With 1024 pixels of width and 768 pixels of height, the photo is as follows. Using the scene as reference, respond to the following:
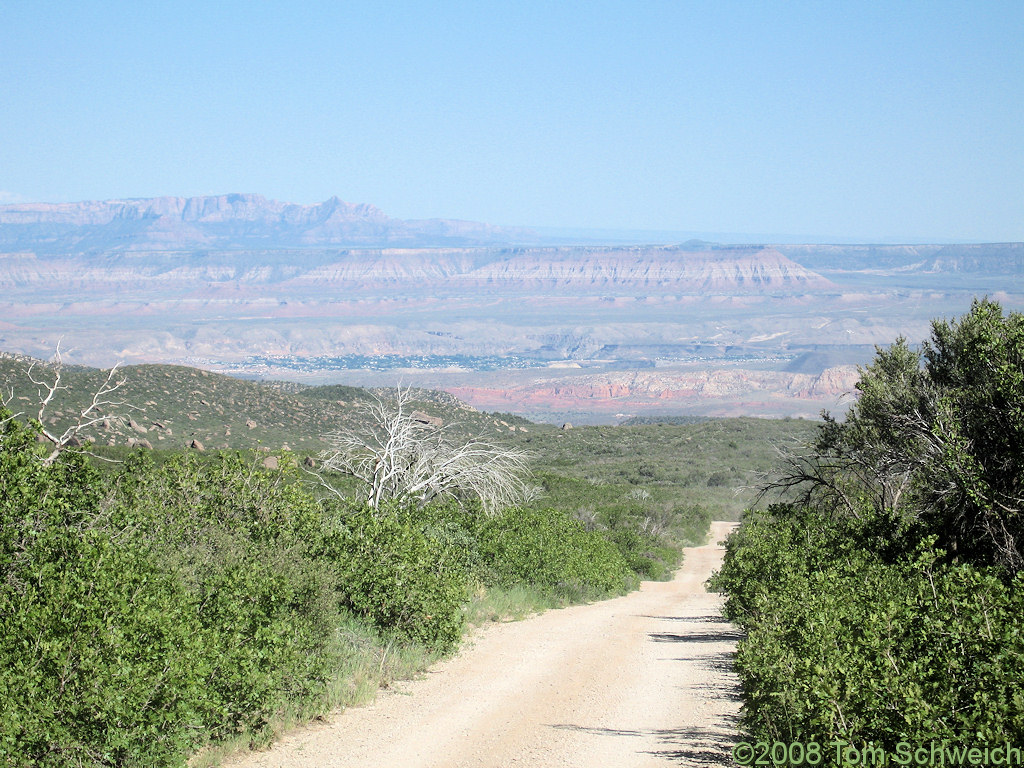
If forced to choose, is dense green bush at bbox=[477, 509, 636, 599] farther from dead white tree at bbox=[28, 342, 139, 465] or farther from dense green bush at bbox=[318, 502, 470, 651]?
dead white tree at bbox=[28, 342, 139, 465]

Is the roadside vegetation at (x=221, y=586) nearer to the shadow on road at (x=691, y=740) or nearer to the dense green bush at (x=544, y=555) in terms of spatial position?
the dense green bush at (x=544, y=555)

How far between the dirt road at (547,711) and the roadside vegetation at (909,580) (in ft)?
2.90

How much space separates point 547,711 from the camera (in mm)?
9258

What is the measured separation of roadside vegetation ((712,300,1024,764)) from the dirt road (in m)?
0.88

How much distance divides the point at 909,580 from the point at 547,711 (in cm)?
391

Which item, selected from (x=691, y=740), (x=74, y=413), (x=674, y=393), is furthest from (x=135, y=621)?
(x=674, y=393)

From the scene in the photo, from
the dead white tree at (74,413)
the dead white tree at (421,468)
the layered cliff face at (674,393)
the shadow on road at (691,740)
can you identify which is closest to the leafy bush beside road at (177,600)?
the dead white tree at (74,413)


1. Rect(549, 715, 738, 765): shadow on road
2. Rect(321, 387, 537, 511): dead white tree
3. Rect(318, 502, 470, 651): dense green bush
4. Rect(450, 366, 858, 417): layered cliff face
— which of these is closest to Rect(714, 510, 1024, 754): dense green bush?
Rect(549, 715, 738, 765): shadow on road

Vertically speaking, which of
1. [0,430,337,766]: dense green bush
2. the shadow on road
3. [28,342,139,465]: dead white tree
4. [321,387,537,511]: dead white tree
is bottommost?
the shadow on road

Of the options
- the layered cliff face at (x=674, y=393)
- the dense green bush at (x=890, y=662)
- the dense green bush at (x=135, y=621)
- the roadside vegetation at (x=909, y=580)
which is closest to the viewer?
the dense green bush at (x=890, y=662)

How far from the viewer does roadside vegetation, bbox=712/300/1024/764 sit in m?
5.61

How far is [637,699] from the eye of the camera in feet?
32.8

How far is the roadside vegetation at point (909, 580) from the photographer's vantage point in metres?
5.61

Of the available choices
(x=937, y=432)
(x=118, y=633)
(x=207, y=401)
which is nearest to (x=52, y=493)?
(x=118, y=633)
